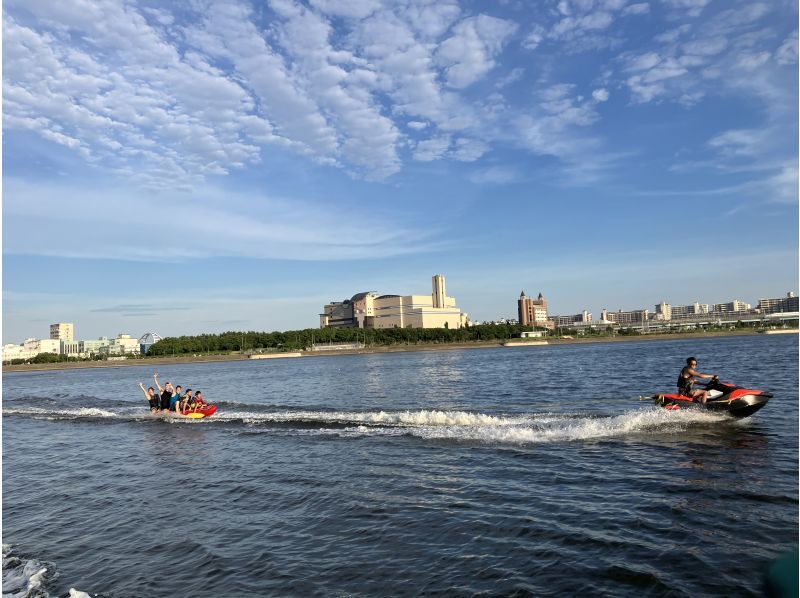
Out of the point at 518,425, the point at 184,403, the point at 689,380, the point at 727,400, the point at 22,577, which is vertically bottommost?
the point at 22,577

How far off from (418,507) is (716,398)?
49.4 feet

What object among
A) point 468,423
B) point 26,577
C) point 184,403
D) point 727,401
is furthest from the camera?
point 184,403

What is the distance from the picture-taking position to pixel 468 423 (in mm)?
24609

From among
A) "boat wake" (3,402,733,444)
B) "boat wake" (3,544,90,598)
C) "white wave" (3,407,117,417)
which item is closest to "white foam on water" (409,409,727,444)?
"boat wake" (3,402,733,444)

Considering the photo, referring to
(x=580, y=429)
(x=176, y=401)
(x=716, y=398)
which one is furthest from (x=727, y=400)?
(x=176, y=401)

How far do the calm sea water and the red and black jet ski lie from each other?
0.42 meters

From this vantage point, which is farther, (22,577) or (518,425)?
(518,425)

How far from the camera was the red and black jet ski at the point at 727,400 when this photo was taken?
21906 mm

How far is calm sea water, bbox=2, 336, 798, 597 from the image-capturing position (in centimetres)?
1000

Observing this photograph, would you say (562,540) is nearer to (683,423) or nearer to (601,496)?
(601,496)

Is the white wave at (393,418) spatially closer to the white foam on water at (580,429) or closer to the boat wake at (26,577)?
the white foam on water at (580,429)

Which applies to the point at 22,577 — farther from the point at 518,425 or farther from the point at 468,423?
the point at 518,425

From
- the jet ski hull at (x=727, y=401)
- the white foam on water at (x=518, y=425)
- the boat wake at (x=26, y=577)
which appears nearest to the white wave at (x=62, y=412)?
the white foam on water at (x=518, y=425)

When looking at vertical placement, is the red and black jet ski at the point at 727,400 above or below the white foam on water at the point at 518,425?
above
